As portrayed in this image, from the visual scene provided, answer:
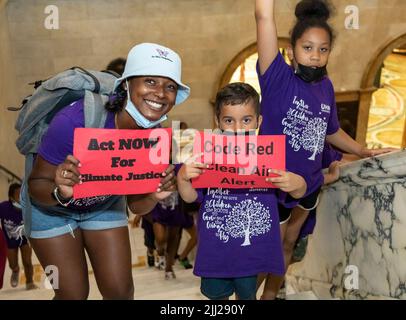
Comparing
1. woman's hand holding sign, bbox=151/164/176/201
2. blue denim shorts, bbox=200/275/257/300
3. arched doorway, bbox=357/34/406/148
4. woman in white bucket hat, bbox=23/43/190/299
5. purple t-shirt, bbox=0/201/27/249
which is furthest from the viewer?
arched doorway, bbox=357/34/406/148

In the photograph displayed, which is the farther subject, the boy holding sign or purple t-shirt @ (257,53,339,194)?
purple t-shirt @ (257,53,339,194)

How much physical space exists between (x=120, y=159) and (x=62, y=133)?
0.95ft

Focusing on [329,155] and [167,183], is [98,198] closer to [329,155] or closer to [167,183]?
[167,183]

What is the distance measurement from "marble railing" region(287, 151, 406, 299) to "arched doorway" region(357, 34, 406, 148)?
6.87 meters

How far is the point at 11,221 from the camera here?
540 cm

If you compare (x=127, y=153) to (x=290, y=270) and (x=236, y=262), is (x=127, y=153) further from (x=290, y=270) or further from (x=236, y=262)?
(x=290, y=270)

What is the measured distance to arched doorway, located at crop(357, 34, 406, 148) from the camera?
9.94 meters

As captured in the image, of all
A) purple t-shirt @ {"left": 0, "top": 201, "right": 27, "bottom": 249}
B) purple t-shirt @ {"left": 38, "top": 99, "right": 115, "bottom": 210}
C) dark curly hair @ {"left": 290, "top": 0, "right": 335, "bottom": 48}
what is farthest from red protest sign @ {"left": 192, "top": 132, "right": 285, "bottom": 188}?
purple t-shirt @ {"left": 0, "top": 201, "right": 27, "bottom": 249}

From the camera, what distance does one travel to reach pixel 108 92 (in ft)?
7.82

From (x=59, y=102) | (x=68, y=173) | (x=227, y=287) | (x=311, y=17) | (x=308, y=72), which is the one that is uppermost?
(x=311, y=17)

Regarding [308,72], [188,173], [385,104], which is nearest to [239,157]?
[188,173]

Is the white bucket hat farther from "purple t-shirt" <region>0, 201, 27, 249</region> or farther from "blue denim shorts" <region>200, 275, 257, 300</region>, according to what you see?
"purple t-shirt" <region>0, 201, 27, 249</region>
